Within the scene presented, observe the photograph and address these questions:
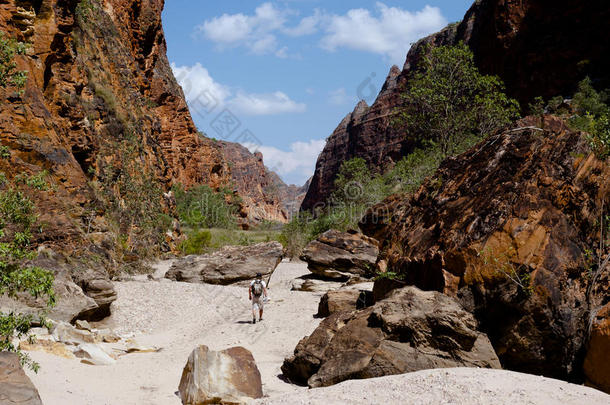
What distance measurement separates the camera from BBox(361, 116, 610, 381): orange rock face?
527 cm

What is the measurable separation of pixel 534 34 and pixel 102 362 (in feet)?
172

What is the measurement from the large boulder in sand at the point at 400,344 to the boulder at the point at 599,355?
0.93m

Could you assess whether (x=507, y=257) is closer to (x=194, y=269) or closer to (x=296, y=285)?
(x=296, y=285)

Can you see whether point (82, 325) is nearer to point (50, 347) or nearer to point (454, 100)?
point (50, 347)

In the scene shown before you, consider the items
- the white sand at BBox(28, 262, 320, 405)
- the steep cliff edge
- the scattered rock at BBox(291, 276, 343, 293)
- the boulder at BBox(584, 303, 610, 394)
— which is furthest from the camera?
the steep cliff edge

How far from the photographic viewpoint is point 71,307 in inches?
341

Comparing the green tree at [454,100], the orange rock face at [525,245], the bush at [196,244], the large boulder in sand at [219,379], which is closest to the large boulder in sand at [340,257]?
the orange rock face at [525,245]

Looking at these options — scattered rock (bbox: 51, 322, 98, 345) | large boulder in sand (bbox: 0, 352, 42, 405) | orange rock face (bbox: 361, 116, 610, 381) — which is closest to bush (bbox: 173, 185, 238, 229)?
scattered rock (bbox: 51, 322, 98, 345)

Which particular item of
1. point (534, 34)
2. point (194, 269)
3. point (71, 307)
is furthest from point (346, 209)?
point (534, 34)

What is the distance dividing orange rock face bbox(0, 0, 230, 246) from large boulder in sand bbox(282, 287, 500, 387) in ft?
21.1

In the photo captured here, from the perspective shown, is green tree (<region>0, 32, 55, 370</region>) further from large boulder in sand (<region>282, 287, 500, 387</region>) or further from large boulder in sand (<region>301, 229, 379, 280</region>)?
large boulder in sand (<region>301, 229, 379, 280</region>)

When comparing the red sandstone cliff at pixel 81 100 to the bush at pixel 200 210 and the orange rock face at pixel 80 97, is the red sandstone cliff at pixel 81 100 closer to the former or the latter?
the orange rock face at pixel 80 97

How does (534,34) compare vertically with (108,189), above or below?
above

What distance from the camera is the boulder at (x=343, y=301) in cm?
906
